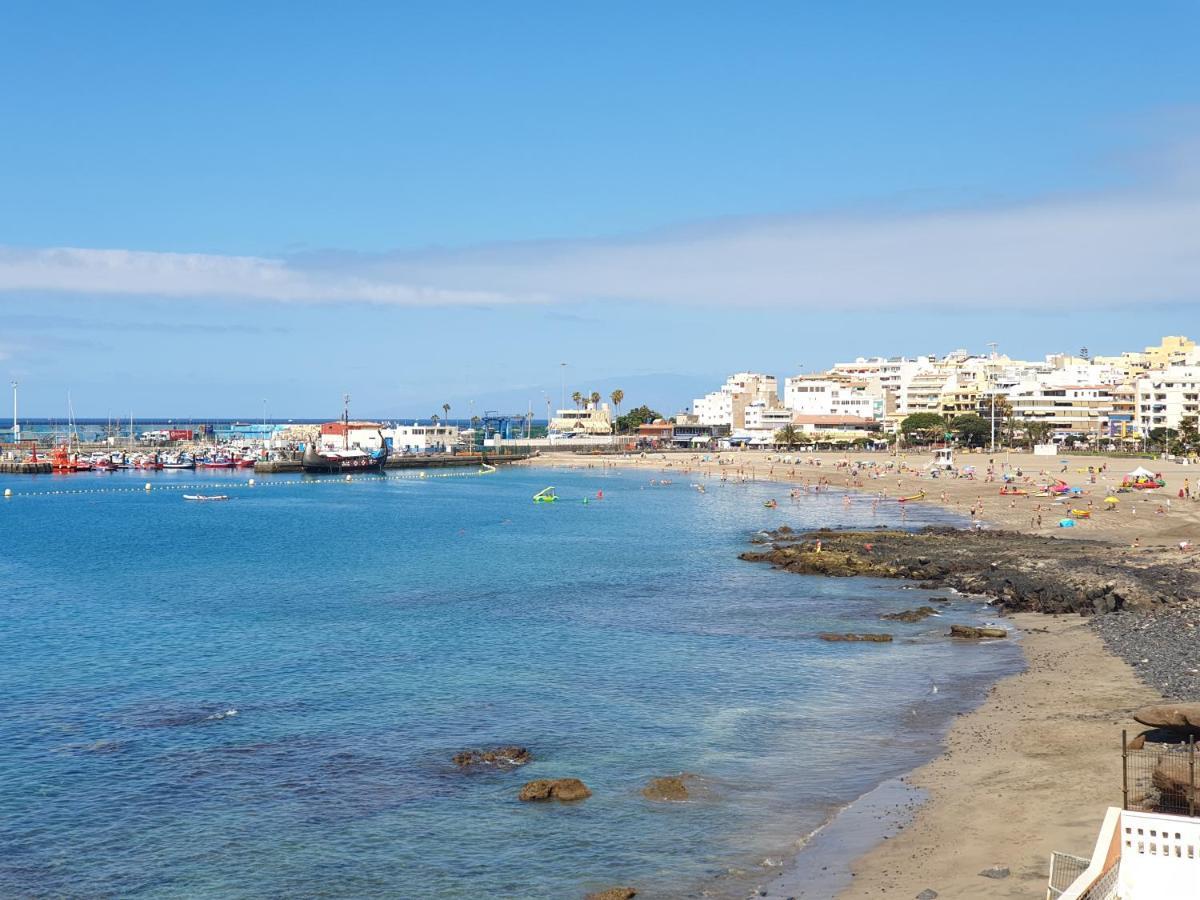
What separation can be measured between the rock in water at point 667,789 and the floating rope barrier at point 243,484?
102 m

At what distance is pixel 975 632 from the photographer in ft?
115

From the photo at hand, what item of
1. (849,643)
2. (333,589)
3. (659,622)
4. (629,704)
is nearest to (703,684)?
(629,704)

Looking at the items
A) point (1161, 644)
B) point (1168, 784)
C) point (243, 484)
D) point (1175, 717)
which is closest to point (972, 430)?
point (243, 484)

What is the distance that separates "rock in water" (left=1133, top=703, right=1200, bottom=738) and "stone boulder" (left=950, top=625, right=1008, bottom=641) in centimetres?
1678

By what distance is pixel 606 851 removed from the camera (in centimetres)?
1877

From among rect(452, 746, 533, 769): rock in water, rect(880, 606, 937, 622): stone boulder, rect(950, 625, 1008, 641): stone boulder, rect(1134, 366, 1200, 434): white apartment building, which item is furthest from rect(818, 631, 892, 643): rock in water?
rect(1134, 366, 1200, 434): white apartment building

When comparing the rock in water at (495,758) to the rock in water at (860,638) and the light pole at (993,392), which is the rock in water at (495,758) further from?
the light pole at (993,392)

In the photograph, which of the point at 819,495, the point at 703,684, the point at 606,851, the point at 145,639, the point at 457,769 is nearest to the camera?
the point at 606,851

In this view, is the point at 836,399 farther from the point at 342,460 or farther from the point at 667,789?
the point at 667,789

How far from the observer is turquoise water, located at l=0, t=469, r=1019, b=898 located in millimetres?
18781

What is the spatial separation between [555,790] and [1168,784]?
10.6 meters

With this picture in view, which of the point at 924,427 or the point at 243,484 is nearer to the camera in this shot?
the point at 243,484

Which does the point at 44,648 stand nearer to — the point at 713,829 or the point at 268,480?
the point at 713,829

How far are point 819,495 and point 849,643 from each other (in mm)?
67132
